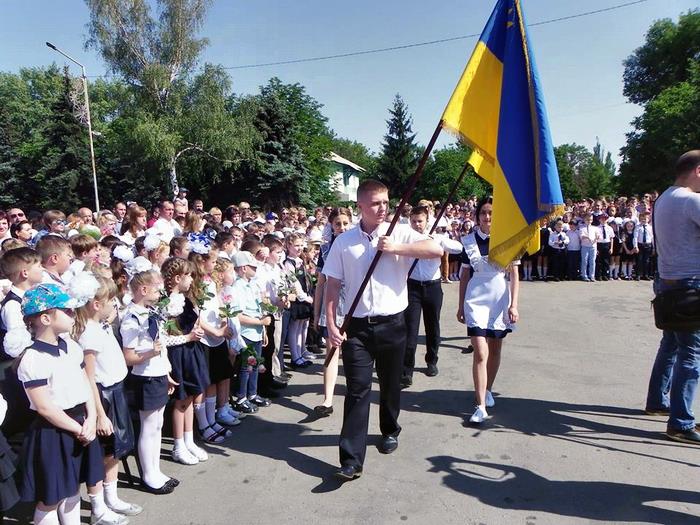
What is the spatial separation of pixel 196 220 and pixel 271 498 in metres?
4.80

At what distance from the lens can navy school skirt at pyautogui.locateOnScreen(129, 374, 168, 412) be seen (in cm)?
365

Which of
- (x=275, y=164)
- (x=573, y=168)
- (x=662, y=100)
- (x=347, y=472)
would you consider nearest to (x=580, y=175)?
(x=573, y=168)

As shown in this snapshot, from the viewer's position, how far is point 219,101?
31.2 metres

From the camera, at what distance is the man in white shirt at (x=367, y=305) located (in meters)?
3.76

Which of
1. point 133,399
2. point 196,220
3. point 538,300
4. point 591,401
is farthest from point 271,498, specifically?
point 538,300

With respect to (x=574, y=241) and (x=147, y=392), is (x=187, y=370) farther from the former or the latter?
(x=574, y=241)

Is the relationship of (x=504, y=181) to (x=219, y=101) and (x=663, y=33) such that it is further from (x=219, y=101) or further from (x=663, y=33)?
(x=663, y=33)

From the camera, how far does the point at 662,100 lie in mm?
34531

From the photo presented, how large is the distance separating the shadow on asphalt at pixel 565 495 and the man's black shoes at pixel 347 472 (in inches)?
24.7

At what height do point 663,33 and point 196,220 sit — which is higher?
point 663,33

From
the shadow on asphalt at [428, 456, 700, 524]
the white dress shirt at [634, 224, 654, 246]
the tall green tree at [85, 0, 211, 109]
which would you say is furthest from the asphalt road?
the tall green tree at [85, 0, 211, 109]

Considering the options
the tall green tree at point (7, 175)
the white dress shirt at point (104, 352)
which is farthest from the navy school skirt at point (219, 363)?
the tall green tree at point (7, 175)

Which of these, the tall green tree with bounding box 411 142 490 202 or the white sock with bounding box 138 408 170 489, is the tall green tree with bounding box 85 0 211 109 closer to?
the tall green tree with bounding box 411 142 490 202

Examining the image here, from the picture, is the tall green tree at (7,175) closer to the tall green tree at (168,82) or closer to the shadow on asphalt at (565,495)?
the tall green tree at (168,82)
